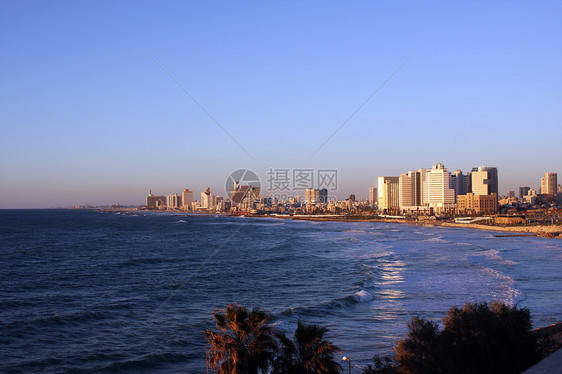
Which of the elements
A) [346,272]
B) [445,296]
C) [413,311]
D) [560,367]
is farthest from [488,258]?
[560,367]

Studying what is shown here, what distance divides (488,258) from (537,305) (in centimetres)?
1734

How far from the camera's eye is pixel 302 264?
3312 cm

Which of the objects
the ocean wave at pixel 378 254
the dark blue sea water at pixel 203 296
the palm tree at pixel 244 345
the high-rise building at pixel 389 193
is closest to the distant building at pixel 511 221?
the dark blue sea water at pixel 203 296

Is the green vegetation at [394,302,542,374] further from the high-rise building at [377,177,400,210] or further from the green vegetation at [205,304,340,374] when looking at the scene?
the high-rise building at [377,177,400,210]

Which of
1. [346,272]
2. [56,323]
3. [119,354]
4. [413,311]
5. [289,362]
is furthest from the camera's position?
[346,272]

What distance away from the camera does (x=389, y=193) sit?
186m

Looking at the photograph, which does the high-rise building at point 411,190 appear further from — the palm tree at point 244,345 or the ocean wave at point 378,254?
the palm tree at point 244,345

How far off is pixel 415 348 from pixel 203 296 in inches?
519

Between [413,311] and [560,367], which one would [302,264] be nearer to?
[413,311]

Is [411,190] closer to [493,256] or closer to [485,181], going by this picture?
[485,181]

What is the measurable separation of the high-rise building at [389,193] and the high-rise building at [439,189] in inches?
871

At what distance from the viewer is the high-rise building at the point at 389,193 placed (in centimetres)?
18275

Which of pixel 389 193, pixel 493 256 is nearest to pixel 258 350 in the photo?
pixel 493 256

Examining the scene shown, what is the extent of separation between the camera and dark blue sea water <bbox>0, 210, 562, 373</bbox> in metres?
14.0
